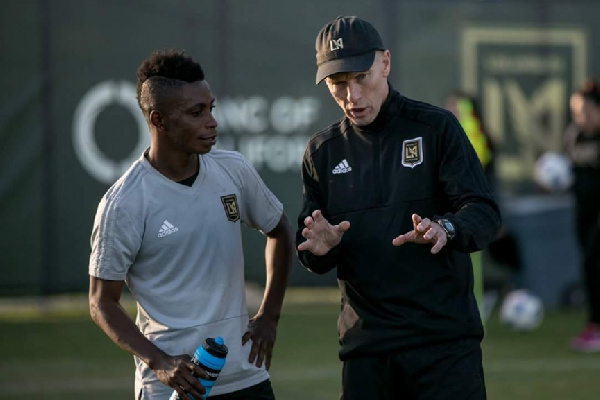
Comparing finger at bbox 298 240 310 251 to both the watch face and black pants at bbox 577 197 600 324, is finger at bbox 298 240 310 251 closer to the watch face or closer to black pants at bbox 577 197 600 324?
the watch face

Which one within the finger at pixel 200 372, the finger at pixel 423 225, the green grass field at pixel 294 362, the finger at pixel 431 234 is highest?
the finger at pixel 423 225

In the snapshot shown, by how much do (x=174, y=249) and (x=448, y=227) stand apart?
44.9 inches

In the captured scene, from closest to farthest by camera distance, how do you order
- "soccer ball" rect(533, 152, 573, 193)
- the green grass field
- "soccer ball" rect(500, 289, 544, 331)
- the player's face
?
the player's face, the green grass field, "soccer ball" rect(500, 289, 544, 331), "soccer ball" rect(533, 152, 573, 193)

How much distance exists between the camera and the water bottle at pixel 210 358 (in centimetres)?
446

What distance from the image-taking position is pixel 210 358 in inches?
176

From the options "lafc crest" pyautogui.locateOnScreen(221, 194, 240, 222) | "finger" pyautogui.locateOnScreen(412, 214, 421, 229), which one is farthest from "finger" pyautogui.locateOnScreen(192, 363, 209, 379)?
"finger" pyautogui.locateOnScreen(412, 214, 421, 229)

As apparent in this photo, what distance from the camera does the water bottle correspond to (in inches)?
176

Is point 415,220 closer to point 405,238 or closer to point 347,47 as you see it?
point 405,238

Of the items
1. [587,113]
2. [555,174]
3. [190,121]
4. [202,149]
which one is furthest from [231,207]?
[555,174]

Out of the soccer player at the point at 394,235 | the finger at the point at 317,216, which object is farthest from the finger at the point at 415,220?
the finger at the point at 317,216

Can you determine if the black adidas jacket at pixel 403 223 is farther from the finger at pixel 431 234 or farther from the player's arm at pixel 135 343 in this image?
the player's arm at pixel 135 343

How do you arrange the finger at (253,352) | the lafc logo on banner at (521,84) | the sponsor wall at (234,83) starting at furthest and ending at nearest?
the lafc logo on banner at (521,84) → the sponsor wall at (234,83) → the finger at (253,352)

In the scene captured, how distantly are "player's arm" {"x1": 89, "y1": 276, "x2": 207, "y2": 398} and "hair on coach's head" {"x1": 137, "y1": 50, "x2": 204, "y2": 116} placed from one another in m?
0.77

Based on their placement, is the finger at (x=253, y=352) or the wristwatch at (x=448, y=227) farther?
the finger at (x=253, y=352)
